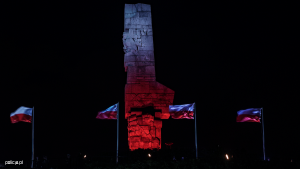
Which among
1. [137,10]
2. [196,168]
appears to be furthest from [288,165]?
[137,10]

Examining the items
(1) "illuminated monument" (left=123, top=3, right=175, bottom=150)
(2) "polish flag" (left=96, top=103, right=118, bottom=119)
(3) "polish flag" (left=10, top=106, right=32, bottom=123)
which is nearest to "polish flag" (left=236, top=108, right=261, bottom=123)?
(1) "illuminated monument" (left=123, top=3, right=175, bottom=150)

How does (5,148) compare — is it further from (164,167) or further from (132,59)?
(164,167)

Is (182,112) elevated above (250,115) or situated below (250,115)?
above

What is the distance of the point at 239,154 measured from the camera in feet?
47.2

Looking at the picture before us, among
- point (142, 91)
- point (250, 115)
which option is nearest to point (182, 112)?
point (142, 91)

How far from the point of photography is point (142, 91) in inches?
693

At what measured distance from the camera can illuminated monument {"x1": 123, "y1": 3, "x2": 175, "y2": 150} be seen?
1731cm

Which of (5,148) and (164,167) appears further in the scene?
(5,148)

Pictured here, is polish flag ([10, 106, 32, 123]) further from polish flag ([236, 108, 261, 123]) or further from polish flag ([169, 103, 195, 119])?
polish flag ([236, 108, 261, 123])

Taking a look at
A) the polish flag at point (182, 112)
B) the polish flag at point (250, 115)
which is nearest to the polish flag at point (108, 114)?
the polish flag at point (182, 112)

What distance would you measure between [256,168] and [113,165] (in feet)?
20.3

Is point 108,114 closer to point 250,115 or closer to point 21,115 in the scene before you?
point 21,115

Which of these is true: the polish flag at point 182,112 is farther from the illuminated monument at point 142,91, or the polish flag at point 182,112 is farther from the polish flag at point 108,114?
the polish flag at point 108,114

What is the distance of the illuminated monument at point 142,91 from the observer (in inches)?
682
